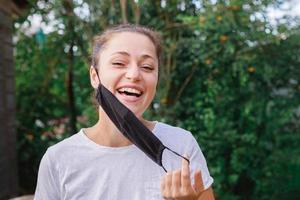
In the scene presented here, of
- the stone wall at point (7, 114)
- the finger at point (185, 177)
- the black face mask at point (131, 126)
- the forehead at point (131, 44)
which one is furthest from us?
the stone wall at point (7, 114)

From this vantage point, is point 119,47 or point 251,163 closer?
point 119,47

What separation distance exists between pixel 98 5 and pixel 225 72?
1.70 m

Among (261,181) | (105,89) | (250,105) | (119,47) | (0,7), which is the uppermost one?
(0,7)

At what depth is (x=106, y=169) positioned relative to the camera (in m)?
1.57

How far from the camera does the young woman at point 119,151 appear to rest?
5.11ft

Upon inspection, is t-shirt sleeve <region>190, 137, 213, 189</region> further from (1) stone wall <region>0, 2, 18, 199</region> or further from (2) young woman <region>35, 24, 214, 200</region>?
(1) stone wall <region>0, 2, 18, 199</region>

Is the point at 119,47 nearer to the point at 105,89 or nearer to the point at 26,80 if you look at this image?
the point at 105,89

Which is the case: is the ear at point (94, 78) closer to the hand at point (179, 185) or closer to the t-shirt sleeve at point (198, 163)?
the t-shirt sleeve at point (198, 163)

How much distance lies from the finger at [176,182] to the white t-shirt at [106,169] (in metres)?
0.18

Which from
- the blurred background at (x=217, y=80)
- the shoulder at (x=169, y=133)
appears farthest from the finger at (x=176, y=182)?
the blurred background at (x=217, y=80)

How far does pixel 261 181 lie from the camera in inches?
273

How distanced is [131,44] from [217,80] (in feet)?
16.9

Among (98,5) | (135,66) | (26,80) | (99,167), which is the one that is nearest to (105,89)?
(135,66)

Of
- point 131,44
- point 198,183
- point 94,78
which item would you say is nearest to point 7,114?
point 94,78
